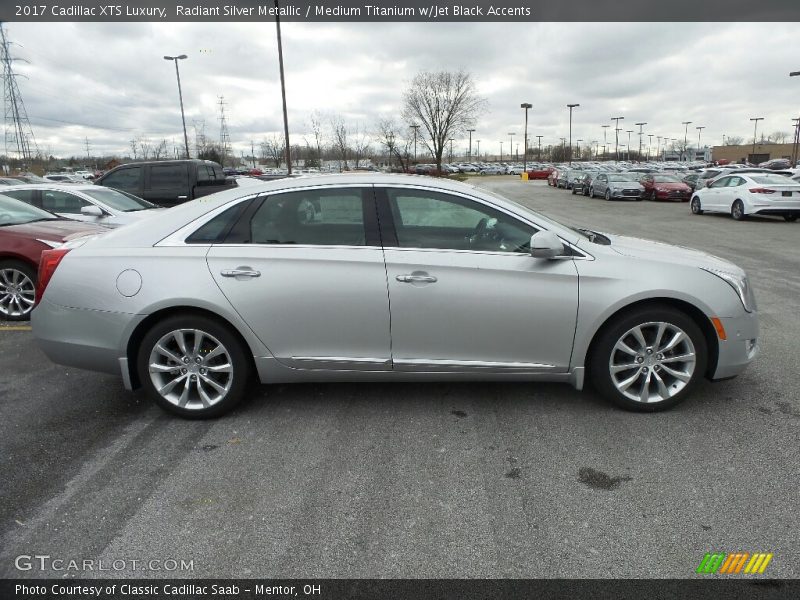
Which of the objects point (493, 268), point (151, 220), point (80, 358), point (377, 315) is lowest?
point (80, 358)

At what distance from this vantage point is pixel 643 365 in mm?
3693

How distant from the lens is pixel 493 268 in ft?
11.7

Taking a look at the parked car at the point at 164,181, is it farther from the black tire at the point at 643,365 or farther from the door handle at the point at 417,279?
the black tire at the point at 643,365

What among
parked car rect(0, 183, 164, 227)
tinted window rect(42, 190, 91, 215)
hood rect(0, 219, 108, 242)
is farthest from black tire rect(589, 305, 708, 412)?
tinted window rect(42, 190, 91, 215)

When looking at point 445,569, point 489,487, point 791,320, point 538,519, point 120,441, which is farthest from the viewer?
point 791,320

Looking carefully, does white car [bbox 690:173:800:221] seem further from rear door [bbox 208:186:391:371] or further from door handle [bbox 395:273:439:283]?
rear door [bbox 208:186:391:371]

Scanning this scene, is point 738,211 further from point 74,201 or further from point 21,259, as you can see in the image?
point 21,259

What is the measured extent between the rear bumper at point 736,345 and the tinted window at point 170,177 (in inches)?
462

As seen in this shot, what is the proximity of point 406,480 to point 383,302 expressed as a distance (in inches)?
44.9

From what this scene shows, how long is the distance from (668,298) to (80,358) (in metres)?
4.06

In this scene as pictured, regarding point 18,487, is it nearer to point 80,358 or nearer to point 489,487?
point 80,358

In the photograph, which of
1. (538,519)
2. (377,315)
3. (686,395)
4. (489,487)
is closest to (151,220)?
(377,315)

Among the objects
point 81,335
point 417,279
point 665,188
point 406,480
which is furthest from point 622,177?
point 81,335

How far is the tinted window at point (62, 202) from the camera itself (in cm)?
889
